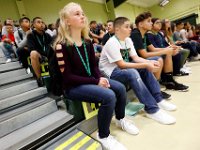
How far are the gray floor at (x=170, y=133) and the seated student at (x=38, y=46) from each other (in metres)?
1.25

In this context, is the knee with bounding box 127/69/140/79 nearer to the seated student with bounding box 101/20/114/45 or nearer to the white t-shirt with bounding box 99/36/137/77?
the white t-shirt with bounding box 99/36/137/77

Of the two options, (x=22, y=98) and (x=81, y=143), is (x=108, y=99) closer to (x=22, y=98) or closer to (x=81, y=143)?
(x=81, y=143)

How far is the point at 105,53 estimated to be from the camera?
1.85 meters

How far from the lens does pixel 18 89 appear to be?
2035mm

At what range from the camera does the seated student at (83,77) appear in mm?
1312

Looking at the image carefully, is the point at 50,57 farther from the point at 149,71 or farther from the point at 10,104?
the point at 149,71

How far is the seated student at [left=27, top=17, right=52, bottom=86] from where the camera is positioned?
7.40 ft

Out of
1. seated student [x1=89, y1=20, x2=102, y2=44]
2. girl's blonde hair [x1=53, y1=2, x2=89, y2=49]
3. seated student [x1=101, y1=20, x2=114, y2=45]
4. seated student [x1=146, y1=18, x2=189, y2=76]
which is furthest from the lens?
seated student [x1=89, y1=20, x2=102, y2=44]

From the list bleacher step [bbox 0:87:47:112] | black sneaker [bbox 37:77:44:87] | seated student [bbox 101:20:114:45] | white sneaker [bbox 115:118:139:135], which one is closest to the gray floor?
white sneaker [bbox 115:118:139:135]

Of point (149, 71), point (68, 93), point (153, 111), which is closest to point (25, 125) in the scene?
point (68, 93)

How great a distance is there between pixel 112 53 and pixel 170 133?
36.3 inches

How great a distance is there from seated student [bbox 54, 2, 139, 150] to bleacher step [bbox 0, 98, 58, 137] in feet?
1.42

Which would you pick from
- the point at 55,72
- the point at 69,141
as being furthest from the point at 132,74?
the point at 69,141

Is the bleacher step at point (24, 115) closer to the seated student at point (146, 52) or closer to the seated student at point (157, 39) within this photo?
the seated student at point (146, 52)
